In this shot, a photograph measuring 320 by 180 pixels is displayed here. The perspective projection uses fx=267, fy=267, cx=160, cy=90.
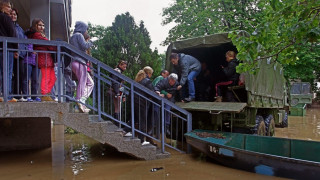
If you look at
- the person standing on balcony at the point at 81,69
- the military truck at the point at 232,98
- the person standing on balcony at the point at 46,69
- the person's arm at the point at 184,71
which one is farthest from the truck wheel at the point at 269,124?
the person standing on balcony at the point at 46,69

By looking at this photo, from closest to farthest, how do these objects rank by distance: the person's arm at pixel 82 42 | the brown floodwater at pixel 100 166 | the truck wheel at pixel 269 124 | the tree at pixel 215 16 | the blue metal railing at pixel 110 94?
1. the blue metal railing at pixel 110 94
2. the brown floodwater at pixel 100 166
3. the person's arm at pixel 82 42
4. the truck wheel at pixel 269 124
5. the tree at pixel 215 16

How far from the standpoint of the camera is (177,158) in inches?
231

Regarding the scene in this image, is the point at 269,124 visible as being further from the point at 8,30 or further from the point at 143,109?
the point at 8,30

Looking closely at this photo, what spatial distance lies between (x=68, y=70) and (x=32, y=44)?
80cm

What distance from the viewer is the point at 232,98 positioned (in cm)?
698

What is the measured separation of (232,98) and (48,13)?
5.74m

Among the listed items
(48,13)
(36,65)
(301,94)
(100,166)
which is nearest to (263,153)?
(100,166)

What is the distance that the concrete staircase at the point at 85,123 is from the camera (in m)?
4.40

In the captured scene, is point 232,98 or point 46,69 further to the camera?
point 232,98

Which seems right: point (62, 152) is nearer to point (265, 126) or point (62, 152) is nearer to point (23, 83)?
point (23, 83)

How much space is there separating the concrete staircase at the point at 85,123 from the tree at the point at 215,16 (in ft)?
41.5

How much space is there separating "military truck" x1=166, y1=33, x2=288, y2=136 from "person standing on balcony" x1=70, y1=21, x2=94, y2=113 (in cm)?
259

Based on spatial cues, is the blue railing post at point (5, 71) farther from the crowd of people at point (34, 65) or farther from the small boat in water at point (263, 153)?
the small boat in water at point (263, 153)

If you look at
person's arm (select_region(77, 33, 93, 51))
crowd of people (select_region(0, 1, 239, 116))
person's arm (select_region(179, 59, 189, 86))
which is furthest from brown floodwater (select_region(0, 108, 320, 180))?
person's arm (select_region(77, 33, 93, 51))
